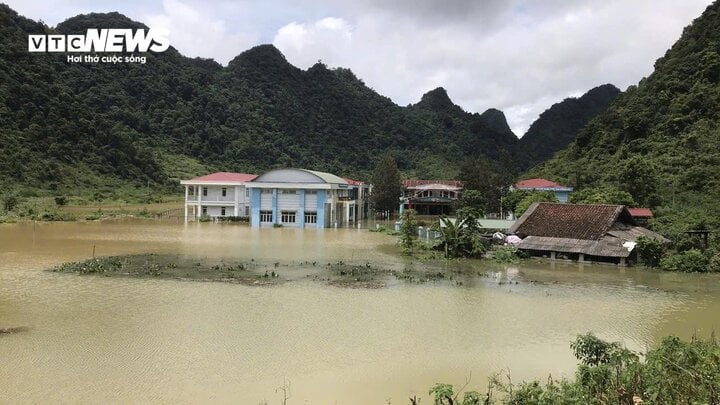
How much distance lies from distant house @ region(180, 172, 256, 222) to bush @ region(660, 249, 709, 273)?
Result: 31.2 m

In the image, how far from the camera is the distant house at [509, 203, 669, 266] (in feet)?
77.7

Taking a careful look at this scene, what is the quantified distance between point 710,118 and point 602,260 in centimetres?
2585

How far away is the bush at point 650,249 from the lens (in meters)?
23.1

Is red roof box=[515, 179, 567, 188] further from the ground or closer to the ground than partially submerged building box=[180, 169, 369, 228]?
further from the ground

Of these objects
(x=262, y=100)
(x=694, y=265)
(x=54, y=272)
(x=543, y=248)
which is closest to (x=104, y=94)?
(x=262, y=100)

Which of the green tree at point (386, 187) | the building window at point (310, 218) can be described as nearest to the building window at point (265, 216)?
Result: the building window at point (310, 218)

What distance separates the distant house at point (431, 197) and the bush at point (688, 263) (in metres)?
31.3

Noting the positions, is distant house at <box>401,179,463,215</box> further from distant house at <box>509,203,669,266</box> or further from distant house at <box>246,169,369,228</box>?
distant house at <box>509,203,669,266</box>

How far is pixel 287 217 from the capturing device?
41.6 metres

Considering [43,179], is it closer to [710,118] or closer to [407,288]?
[407,288]

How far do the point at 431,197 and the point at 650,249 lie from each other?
107 ft

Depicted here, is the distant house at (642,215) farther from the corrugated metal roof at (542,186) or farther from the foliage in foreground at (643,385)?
the foliage in foreground at (643,385)

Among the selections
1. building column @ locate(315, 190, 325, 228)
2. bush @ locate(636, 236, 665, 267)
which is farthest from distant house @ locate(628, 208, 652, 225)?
building column @ locate(315, 190, 325, 228)

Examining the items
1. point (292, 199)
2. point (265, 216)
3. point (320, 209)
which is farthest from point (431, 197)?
point (265, 216)
